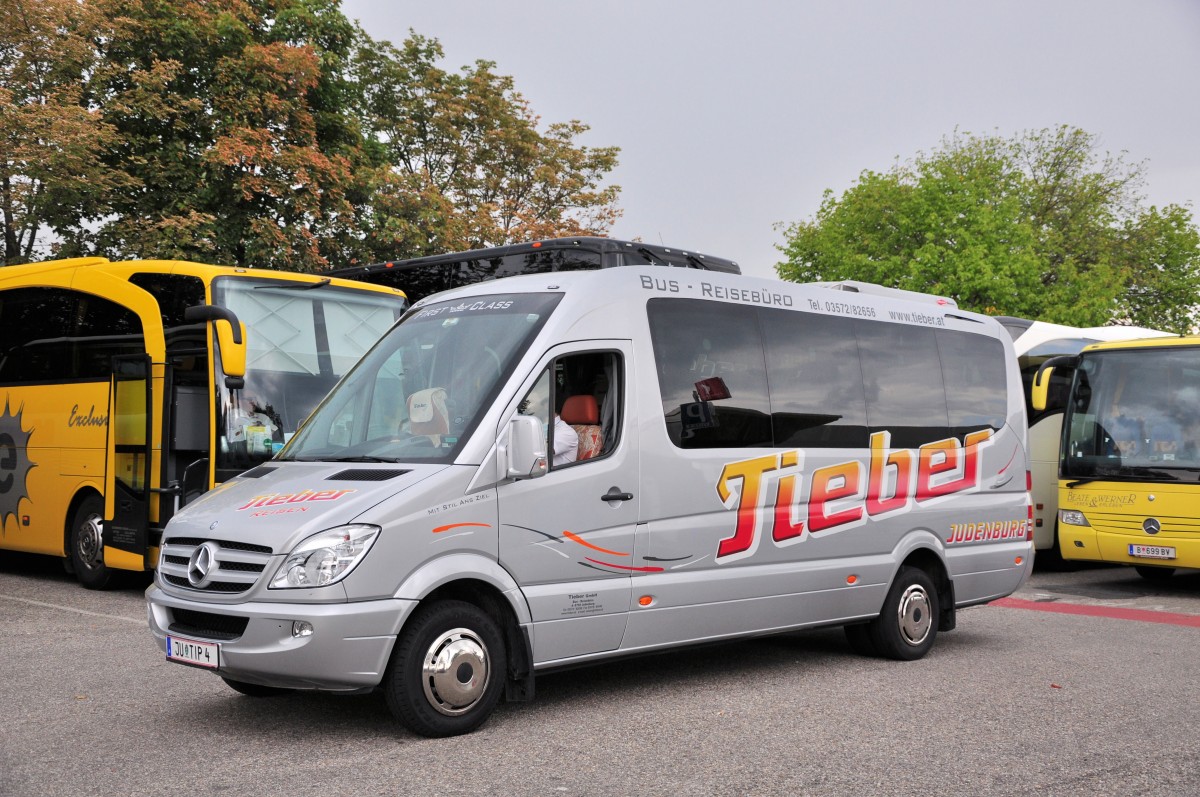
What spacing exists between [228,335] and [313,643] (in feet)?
19.9

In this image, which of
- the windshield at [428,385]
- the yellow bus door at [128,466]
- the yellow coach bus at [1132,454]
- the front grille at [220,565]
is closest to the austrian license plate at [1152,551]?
the yellow coach bus at [1132,454]

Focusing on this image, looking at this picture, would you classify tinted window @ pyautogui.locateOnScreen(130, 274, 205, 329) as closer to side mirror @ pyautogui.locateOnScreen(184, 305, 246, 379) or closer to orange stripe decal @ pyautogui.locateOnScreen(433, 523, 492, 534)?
side mirror @ pyautogui.locateOnScreen(184, 305, 246, 379)

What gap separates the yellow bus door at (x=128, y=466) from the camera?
1247 cm

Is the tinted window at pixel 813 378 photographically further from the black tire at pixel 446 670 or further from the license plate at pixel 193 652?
the license plate at pixel 193 652

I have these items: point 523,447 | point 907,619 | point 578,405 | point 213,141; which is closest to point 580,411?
point 578,405

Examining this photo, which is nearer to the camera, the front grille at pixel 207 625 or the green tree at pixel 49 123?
the front grille at pixel 207 625

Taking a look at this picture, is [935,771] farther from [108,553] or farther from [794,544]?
[108,553]

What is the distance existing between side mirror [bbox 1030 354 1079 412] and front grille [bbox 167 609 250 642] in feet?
36.1

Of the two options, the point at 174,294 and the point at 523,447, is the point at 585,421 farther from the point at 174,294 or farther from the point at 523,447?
the point at 174,294

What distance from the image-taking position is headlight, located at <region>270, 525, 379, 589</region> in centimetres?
618

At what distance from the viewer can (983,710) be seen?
24.6ft

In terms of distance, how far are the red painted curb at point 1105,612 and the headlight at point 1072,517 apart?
178 cm

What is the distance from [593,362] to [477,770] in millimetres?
2611

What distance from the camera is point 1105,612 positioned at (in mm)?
12719
